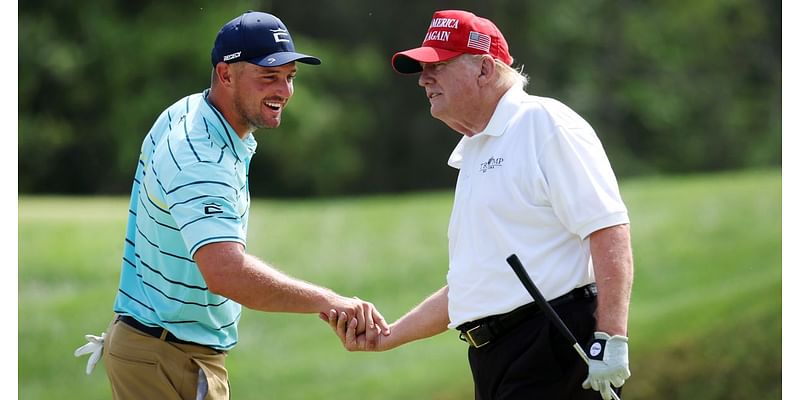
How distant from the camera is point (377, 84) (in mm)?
27891

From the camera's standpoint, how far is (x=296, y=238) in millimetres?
13602

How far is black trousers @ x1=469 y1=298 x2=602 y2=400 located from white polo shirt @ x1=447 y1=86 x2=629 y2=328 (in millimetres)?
94

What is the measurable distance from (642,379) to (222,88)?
7399 mm

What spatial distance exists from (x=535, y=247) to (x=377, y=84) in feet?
79.4

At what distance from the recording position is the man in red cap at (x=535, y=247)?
12.4ft

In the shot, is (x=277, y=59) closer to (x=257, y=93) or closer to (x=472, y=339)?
(x=257, y=93)

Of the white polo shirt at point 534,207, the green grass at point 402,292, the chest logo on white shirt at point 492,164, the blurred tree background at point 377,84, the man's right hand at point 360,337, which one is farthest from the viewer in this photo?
the blurred tree background at point 377,84

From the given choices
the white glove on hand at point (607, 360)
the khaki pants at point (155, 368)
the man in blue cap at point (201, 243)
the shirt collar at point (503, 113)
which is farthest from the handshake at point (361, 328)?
the white glove on hand at point (607, 360)

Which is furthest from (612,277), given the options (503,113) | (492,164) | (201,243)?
(201,243)

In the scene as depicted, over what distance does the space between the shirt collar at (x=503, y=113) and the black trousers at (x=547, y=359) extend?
2.31ft

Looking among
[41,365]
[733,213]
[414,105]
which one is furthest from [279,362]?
[414,105]

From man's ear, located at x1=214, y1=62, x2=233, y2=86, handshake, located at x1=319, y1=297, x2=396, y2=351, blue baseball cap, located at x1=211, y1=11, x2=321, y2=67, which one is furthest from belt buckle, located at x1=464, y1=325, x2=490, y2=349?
man's ear, located at x1=214, y1=62, x2=233, y2=86

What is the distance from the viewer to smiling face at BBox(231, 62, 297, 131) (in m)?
4.40

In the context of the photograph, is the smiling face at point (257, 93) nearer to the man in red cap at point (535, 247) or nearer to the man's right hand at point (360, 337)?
the man in red cap at point (535, 247)
